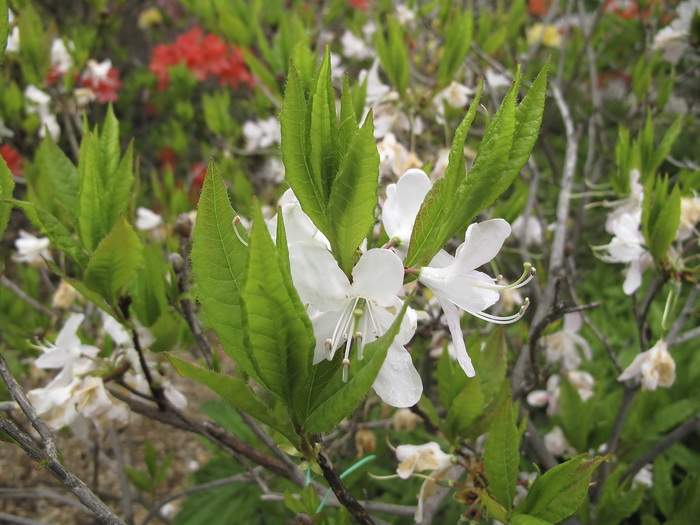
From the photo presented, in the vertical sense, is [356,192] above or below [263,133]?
above

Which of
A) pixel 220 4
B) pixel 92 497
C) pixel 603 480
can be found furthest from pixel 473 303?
pixel 220 4

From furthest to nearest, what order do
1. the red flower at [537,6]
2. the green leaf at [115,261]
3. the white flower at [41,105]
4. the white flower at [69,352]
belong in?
the red flower at [537,6] < the white flower at [41,105] < the white flower at [69,352] < the green leaf at [115,261]

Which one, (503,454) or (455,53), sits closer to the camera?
(503,454)

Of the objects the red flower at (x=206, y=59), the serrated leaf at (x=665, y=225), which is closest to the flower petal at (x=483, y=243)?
the serrated leaf at (x=665, y=225)

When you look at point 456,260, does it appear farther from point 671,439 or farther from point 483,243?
point 671,439

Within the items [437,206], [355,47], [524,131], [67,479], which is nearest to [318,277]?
[437,206]

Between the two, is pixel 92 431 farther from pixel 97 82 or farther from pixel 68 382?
pixel 97 82

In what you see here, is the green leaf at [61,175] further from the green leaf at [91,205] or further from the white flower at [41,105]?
the white flower at [41,105]
